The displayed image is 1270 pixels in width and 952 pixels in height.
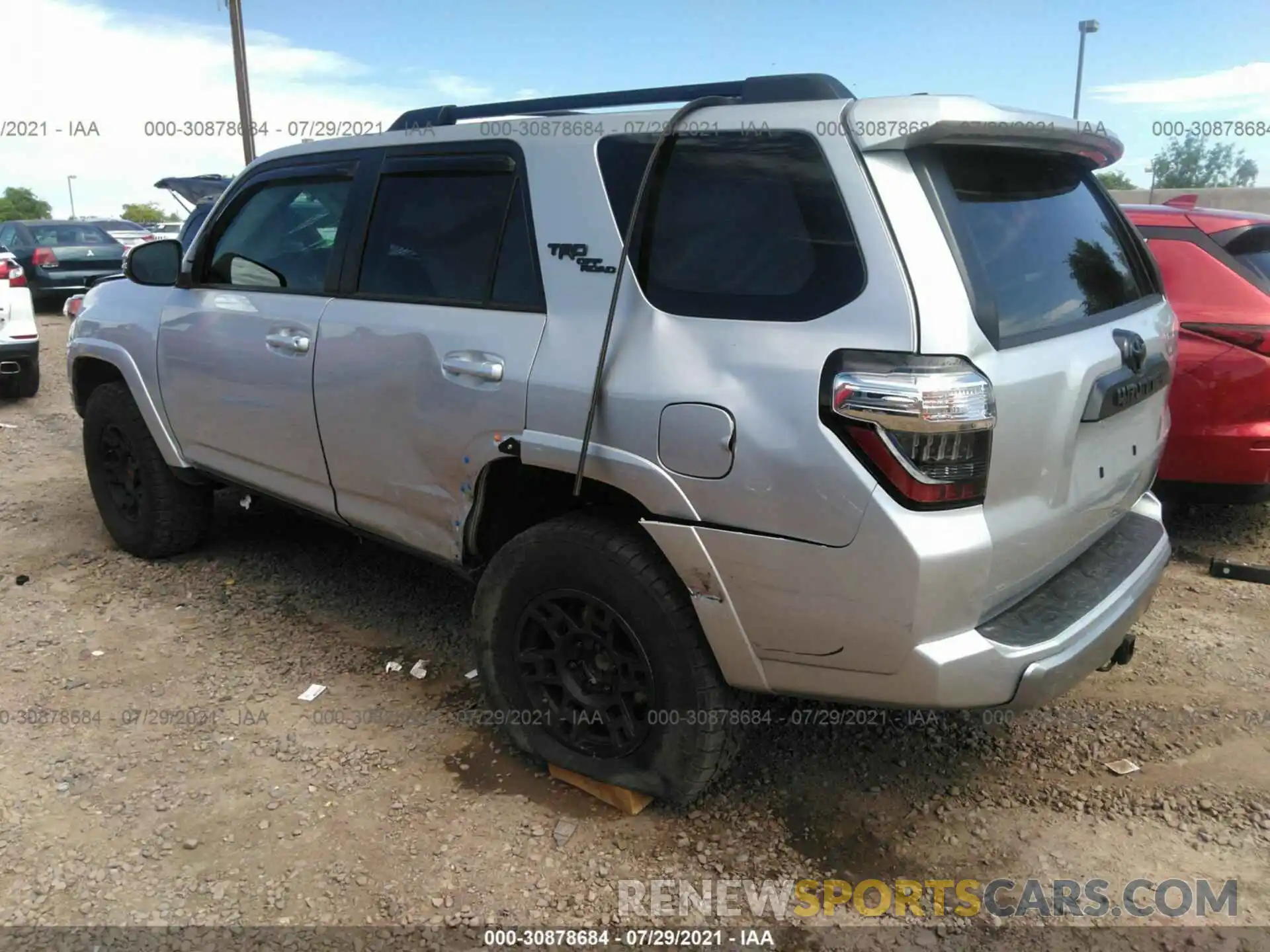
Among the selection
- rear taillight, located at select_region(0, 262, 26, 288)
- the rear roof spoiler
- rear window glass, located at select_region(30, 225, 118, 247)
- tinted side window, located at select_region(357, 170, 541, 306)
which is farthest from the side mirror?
rear window glass, located at select_region(30, 225, 118, 247)

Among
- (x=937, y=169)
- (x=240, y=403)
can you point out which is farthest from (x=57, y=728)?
(x=937, y=169)

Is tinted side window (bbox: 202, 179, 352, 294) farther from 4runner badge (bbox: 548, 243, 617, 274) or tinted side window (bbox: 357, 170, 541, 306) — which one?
4runner badge (bbox: 548, 243, 617, 274)

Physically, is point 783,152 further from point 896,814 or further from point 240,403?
point 240,403

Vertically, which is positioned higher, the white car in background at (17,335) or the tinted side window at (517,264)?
the tinted side window at (517,264)

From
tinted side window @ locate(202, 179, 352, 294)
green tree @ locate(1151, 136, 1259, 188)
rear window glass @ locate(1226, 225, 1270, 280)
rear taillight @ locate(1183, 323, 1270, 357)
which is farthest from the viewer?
green tree @ locate(1151, 136, 1259, 188)

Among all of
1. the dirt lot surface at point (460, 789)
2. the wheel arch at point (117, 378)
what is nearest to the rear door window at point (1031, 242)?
the dirt lot surface at point (460, 789)

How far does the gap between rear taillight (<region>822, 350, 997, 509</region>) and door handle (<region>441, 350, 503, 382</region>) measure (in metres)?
1.00

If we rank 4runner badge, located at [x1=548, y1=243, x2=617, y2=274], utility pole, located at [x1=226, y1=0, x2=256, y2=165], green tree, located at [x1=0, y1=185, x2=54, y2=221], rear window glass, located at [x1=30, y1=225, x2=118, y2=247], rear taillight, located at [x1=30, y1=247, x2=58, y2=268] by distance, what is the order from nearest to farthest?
4runner badge, located at [x1=548, y1=243, x2=617, y2=274] < rear taillight, located at [x1=30, y1=247, x2=58, y2=268] < rear window glass, located at [x1=30, y1=225, x2=118, y2=247] < utility pole, located at [x1=226, y1=0, x2=256, y2=165] < green tree, located at [x1=0, y1=185, x2=54, y2=221]

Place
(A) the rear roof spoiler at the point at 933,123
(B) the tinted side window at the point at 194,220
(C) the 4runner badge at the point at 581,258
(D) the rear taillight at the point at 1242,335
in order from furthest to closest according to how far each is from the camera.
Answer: (B) the tinted side window at the point at 194,220
(D) the rear taillight at the point at 1242,335
(C) the 4runner badge at the point at 581,258
(A) the rear roof spoiler at the point at 933,123

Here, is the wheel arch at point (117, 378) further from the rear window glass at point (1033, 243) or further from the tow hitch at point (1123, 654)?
the tow hitch at point (1123, 654)

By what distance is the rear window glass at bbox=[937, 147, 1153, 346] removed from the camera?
224 centimetres

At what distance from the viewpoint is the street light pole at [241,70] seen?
17684 millimetres

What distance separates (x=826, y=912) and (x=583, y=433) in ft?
4.35

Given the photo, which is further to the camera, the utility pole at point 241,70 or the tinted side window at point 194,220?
the utility pole at point 241,70
